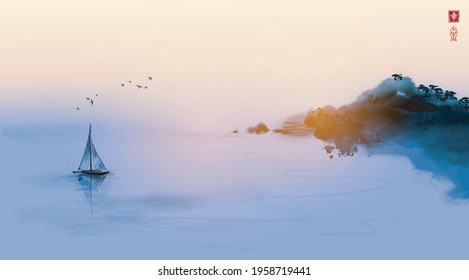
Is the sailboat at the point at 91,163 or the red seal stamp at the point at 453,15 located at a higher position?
the red seal stamp at the point at 453,15

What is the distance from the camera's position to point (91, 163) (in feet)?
37.2

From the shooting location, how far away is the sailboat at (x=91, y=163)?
37.0ft

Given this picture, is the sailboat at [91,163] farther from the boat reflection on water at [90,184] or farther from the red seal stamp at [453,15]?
the red seal stamp at [453,15]

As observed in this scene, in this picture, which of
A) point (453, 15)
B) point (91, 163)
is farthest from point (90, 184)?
point (453, 15)

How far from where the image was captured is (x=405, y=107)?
11727 millimetres

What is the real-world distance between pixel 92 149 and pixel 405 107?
4.77 m

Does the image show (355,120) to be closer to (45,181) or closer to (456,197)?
(456,197)

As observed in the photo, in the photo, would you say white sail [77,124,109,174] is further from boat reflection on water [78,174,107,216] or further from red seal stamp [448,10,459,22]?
red seal stamp [448,10,459,22]

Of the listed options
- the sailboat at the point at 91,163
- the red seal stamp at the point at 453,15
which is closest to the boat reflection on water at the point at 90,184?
the sailboat at the point at 91,163

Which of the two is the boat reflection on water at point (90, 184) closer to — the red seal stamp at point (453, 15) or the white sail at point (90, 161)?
the white sail at point (90, 161)

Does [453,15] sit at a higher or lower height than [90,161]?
higher

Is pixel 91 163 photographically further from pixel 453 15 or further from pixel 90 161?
pixel 453 15

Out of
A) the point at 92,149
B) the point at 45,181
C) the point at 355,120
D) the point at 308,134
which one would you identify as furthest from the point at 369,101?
the point at 45,181

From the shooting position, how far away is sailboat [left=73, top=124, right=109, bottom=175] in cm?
1128
